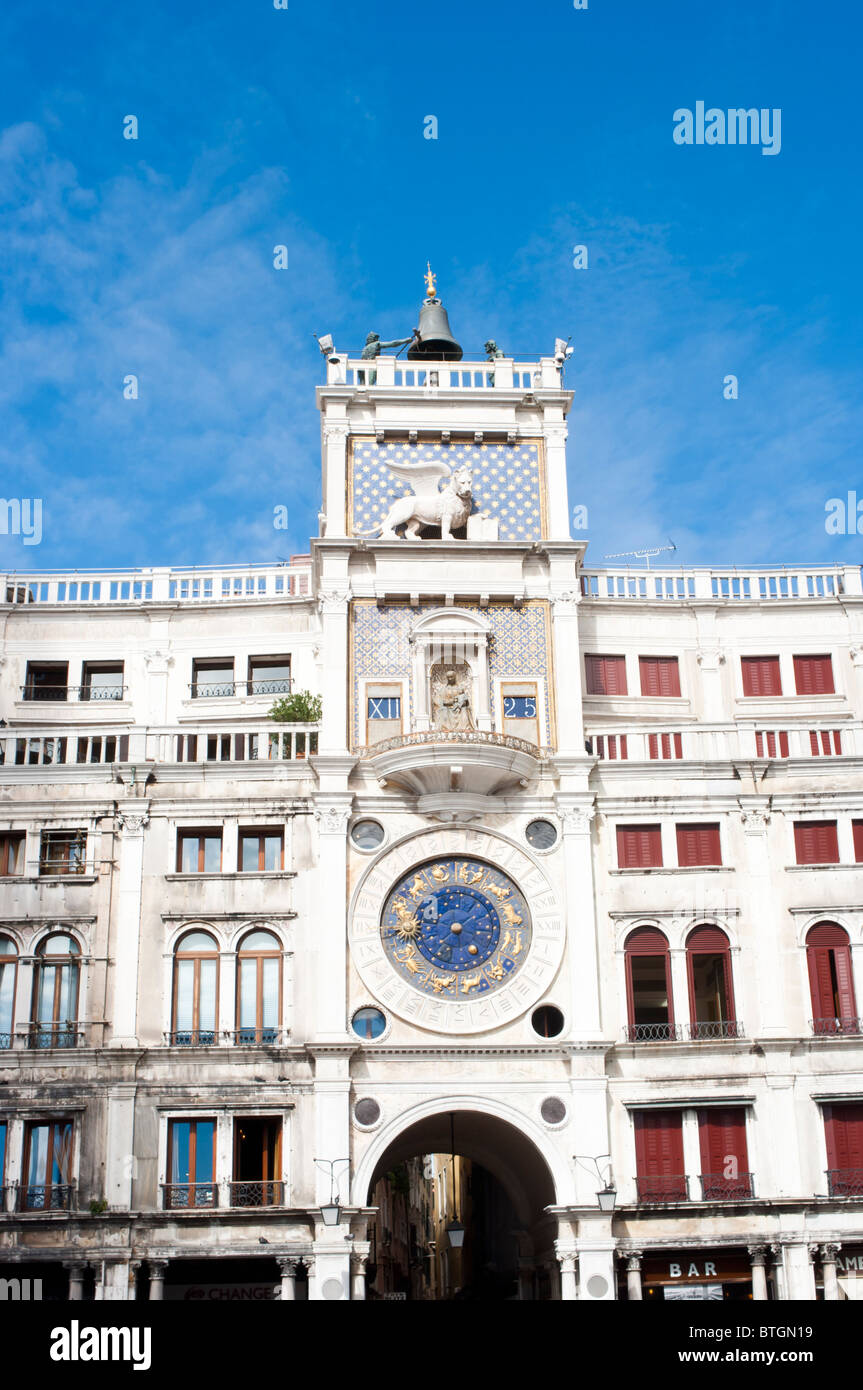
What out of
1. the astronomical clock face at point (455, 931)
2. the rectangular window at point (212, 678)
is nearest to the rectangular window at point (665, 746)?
the astronomical clock face at point (455, 931)

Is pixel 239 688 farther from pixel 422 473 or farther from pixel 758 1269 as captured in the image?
pixel 758 1269

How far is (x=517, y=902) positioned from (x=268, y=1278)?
38.5ft

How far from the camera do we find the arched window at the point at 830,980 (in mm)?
43219

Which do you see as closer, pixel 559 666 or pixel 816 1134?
pixel 816 1134

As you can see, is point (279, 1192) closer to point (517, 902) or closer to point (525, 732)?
point (517, 902)

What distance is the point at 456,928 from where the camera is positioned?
43.8 m

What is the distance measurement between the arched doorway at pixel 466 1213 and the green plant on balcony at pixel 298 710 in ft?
40.3

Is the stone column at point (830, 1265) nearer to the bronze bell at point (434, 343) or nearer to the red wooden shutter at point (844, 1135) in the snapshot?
the red wooden shutter at point (844, 1135)

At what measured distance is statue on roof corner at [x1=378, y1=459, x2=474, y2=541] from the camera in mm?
47438

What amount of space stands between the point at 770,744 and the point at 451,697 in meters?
9.55

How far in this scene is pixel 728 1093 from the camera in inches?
1666

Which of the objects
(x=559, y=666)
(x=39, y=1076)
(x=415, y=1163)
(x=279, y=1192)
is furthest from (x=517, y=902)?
(x=415, y=1163)

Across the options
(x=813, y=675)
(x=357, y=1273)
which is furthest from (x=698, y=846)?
(x=357, y=1273)
